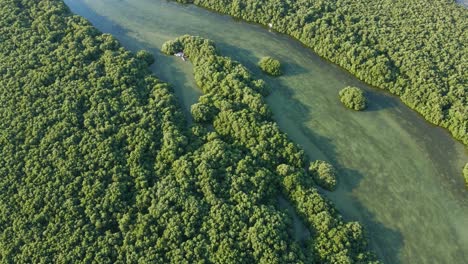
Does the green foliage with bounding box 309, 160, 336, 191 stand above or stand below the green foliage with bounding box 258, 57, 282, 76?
below

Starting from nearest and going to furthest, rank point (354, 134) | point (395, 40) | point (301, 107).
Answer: point (354, 134) → point (301, 107) → point (395, 40)

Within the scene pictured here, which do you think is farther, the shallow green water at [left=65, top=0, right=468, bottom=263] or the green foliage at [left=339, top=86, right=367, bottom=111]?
the green foliage at [left=339, top=86, right=367, bottom=111]

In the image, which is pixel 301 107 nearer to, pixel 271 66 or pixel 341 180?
pixel 271 66

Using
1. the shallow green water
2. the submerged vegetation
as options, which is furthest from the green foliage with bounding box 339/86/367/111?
the submerged vegetation

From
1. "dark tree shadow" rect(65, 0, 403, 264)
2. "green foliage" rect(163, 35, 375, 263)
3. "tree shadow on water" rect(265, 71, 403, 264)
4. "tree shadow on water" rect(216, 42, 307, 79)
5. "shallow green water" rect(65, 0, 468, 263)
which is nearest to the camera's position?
"green foliage" rect(163, 35, 375, 263)

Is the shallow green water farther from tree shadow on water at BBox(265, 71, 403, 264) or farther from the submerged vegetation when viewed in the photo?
the submerged vegetation

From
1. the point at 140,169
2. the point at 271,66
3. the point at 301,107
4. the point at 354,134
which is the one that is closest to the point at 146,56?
the point at 271,66

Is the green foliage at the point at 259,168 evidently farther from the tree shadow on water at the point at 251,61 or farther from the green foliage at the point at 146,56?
the green foliage at the point at 146,56
